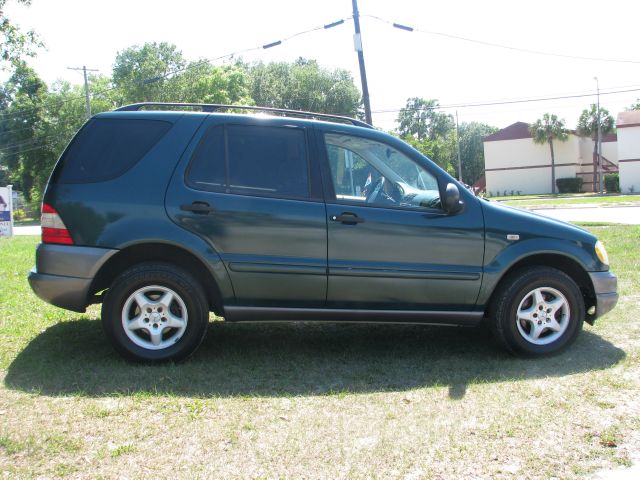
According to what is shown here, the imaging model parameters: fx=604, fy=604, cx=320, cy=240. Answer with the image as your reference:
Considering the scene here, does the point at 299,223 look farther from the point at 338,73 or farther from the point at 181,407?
the point at 338,73

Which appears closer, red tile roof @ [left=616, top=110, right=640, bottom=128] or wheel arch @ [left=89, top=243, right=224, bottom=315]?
wheel arch @ [left=89, top=243, right=224, bottom=315]

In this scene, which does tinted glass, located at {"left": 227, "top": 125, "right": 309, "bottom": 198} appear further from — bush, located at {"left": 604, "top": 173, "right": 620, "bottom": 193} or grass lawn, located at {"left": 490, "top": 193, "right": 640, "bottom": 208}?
bush, located at {"left": 604, "top": 173, "right": 620, "bottom": 193}

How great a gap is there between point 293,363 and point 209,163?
5.61 feet

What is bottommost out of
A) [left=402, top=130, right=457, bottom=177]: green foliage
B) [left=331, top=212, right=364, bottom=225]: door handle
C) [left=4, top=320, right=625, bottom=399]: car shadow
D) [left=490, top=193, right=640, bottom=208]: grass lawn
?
[left=490, top=193, right=640, bottom=208]: grass lawn

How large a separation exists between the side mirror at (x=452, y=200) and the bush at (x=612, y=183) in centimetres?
5914

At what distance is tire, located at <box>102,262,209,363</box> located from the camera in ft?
14.7

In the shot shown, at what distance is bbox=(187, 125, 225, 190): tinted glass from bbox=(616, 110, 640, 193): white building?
56.2m

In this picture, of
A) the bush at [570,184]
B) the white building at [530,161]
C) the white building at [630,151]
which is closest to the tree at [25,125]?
the white building at [530,161]

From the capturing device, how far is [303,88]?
64125 millimetres

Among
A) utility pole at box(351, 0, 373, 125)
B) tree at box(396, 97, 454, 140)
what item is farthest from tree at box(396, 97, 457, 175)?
utility pole at box(351, 0, 373, 125)

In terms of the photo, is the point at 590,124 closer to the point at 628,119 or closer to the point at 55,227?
the point at 628,119

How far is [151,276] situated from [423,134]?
91222 mm

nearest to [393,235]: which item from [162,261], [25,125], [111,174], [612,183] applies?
[162,261]

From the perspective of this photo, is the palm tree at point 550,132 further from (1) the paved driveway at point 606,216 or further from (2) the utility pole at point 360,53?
(2) the utility pole at point 360,53
